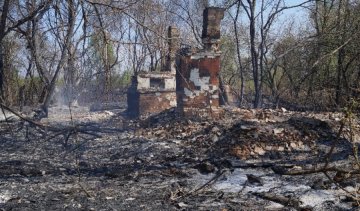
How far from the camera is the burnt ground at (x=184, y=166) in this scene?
16.9 ft

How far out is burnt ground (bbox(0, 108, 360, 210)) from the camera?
202 inches

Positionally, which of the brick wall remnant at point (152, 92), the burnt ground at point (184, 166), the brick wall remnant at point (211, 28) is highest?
the brick wall remnant at point (211, 28)

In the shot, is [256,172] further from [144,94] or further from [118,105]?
[118,105]

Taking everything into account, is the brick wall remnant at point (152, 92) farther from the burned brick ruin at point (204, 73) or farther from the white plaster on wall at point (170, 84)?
the burned brick ruin at point (204, 73)

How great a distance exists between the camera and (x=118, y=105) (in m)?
22.0

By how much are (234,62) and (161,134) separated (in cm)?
1980

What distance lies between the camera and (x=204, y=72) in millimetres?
11172

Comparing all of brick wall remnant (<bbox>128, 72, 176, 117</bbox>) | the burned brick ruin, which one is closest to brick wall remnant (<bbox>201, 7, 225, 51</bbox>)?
the burned brick ruin

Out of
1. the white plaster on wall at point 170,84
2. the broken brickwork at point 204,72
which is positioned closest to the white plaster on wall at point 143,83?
the white plaster on wall at point 170,84

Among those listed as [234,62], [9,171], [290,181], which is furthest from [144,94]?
[234,62]

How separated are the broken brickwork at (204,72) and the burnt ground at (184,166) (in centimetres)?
47

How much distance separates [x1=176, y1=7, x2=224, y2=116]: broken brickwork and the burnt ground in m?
0.47

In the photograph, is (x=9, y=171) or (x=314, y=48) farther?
(x=314, y=48)

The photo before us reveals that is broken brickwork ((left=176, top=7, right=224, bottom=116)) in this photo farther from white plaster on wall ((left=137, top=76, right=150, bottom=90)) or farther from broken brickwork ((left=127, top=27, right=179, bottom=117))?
white plaster on wall ((left=137, top=76, right=150, bottom=90))
